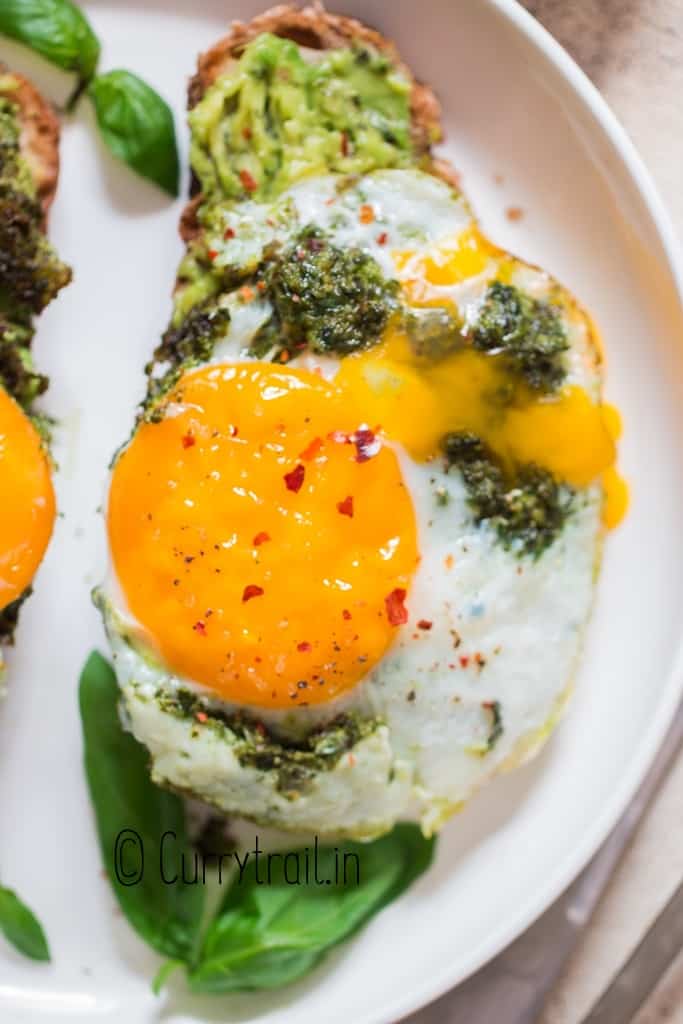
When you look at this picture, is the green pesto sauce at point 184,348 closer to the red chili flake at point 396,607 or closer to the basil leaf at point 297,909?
the red chili flake at point 396,607

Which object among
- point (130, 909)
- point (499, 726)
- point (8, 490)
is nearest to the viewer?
point (8, 490)

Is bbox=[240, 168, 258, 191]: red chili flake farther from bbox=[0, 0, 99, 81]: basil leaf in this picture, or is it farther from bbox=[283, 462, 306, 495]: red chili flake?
bbox=[283, 462, 306, 495]: red chili flake

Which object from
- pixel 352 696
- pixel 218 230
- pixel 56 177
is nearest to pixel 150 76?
pixel 56 177

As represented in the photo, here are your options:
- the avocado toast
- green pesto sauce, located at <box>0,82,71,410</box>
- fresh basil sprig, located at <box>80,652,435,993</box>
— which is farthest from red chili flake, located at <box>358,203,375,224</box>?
fresh basil sprig, located at <box>80,652,435,993</box>

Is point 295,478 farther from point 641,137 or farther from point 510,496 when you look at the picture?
point 641,137

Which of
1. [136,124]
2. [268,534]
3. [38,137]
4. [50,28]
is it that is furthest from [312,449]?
[50,28]

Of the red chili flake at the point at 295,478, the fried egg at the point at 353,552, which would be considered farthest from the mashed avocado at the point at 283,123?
the red chili flake at the point at 295,478

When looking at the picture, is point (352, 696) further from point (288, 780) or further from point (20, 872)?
point (20, 872)

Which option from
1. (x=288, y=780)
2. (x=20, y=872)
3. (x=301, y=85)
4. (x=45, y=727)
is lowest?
(x=20, y=872)
